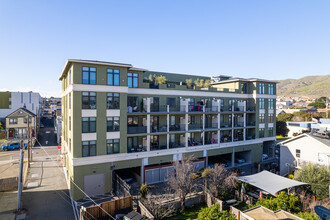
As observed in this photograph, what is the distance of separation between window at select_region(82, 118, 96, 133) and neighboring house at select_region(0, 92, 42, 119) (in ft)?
172

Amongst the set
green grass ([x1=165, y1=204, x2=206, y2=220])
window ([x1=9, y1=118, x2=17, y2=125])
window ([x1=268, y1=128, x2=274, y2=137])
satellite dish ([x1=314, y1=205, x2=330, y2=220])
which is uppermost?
window ([x1=9, y1=118, x2=17, y2=125])

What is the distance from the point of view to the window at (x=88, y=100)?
21.7 m

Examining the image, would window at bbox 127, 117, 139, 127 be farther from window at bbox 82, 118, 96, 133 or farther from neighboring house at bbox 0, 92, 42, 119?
neighboring house at bbox 0, 92, 42, 119

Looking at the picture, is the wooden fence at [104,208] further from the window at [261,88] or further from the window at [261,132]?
the window at [261,88]

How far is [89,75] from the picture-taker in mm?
21938

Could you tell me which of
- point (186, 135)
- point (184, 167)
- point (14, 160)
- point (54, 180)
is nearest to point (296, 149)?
point (186, 135)

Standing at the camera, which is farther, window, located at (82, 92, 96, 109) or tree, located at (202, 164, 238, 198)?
window, located at (82, 92, 96, 109)

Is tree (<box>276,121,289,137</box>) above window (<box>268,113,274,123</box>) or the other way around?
the other way around

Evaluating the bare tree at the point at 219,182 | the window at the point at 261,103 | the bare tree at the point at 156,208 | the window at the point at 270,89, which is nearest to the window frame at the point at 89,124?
the bare tree at the point at 156,208

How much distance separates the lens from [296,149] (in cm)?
2859

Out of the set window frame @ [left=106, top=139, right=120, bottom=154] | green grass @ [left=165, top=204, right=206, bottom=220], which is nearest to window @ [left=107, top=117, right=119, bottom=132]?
window frame @ [left=106, top=139, right=120, bottom=154]

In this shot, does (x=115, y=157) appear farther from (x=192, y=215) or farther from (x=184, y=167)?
(x=192, y=215)

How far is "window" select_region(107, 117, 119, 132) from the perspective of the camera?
23000mm

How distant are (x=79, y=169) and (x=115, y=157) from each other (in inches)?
157
